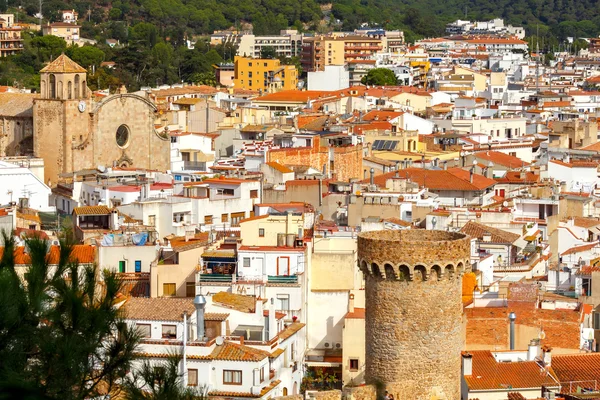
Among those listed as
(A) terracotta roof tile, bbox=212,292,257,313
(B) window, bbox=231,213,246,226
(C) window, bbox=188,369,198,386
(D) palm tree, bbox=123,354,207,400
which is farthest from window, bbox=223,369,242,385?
(B) window, bbox=231,213,246,226

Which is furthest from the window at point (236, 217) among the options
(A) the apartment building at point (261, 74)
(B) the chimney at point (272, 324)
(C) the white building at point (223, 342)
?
(A) the apartment building at point (261, 74)

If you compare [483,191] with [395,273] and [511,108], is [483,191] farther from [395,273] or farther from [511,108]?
[511,108]

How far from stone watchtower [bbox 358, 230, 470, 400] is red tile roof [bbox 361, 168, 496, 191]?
22.0 metres

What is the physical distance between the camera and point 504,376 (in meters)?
22.9

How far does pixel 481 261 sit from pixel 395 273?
1075 cm

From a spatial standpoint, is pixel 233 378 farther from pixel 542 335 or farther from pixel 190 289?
pixel 542 335

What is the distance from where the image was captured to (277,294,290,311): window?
26837 millimetres

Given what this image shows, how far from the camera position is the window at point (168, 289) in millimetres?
27750

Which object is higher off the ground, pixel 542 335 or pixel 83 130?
pixel 83 130

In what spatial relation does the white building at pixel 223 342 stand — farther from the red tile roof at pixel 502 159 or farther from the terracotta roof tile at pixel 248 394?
the red tile roof at pixel 502 159

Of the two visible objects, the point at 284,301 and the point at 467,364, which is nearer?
the point at 467,364

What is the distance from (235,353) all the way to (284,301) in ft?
13.7

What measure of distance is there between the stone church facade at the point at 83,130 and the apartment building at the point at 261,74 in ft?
155

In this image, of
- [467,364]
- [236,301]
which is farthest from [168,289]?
[467,364]
